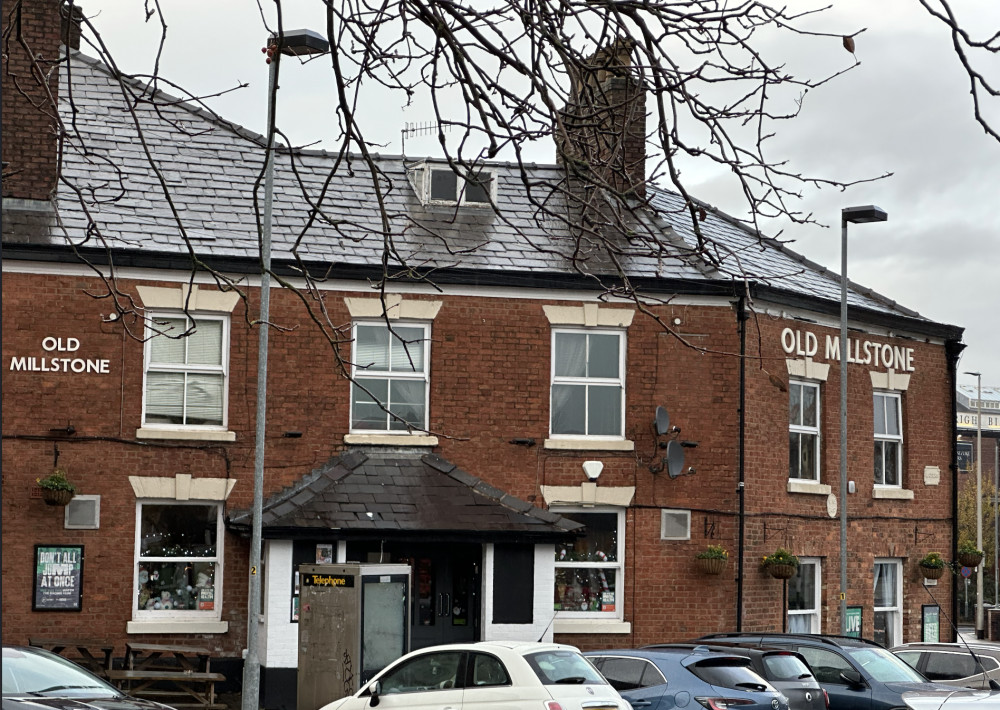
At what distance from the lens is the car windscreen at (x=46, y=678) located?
36.5 feet

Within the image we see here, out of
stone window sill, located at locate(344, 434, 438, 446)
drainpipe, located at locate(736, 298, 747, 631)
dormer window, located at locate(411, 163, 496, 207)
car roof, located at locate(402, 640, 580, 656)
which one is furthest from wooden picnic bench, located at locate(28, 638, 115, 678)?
drainpipe, located at locate(736, 298, 747, 631)

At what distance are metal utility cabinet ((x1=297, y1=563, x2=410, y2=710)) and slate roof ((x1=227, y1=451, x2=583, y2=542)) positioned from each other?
1284 millimetres

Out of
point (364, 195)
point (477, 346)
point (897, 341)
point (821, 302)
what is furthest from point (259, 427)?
point (897, 341)

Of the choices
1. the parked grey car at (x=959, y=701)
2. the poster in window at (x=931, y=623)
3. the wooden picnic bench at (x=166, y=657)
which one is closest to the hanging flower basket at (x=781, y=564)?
the poster in window at (x=931, y=623)

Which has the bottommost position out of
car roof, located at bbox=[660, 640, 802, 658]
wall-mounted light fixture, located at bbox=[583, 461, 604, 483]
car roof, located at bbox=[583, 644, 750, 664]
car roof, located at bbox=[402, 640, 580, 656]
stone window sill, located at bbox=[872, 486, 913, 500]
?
car roof, located at bbox=[660, 640, 802, 658]

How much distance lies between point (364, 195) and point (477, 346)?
354cm

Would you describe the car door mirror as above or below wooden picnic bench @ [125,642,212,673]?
above

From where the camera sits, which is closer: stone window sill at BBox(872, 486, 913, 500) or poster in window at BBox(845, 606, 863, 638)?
poster in window at BBox(845, 606, 863, 638)

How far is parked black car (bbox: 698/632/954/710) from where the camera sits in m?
14.7

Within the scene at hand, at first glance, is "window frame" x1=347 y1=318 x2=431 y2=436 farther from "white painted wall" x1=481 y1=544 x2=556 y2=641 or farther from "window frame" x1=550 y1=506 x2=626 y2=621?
"window frame" x1=550 y1=506 x2=626 y2=621

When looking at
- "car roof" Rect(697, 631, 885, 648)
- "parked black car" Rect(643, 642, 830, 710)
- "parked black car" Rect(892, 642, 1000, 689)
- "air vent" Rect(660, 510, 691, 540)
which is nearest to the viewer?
"parked black car" Rect(643, 642, 830, 710)

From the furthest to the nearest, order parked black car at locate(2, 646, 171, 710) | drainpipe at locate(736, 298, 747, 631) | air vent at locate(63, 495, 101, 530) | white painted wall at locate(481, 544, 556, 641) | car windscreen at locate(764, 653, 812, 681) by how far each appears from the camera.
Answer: drainpipe at locate(736, 298, 747, 631) < white painted wall at locate(481, 544, 556, 641) < air vent at locate(63, 495, 101, 530) < car windscreen at locate(764, 653, 812, 681) < parked black car at locate(2, 646, 171, 710)

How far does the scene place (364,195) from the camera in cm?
2214

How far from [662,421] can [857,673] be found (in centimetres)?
637
